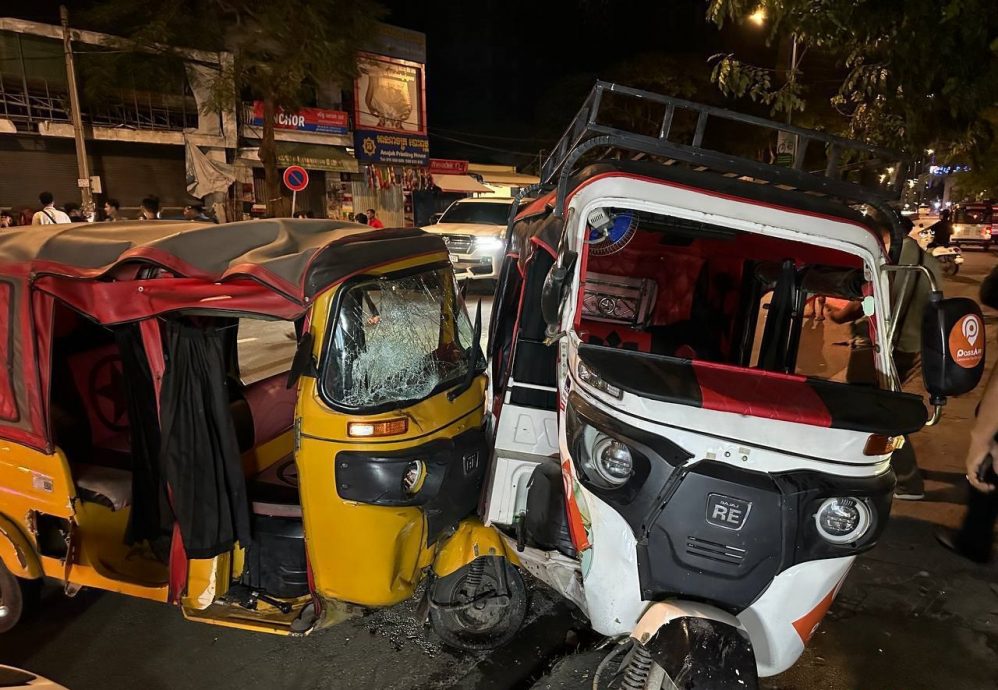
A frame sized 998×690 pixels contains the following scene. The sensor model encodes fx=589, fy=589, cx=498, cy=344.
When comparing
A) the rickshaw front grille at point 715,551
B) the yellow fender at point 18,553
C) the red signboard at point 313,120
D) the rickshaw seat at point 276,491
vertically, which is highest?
the red signboard at point 313,120

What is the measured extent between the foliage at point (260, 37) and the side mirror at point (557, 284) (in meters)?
14.4

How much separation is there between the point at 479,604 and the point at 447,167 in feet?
90.6

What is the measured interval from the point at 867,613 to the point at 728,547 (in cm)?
233

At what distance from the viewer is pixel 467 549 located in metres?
3.02

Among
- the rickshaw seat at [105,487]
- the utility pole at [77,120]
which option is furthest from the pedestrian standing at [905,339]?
the utility pole at [77,120]

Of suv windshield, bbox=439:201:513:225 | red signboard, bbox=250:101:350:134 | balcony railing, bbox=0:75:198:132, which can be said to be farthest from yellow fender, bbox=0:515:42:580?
red signboard, bbox=250:101:350:134

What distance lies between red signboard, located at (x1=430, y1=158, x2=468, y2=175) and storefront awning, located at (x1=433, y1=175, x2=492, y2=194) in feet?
1.01

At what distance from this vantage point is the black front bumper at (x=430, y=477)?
2.69 m

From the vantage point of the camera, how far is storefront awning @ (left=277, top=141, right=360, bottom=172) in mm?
21688

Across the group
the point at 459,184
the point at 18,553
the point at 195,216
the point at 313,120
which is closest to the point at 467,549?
the point at 18,553

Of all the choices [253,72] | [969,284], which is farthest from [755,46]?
[253,72]

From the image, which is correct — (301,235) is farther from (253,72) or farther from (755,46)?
(755,46)

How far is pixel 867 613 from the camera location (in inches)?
145

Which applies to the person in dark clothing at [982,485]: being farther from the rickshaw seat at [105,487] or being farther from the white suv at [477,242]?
the white suv at [477,242]
